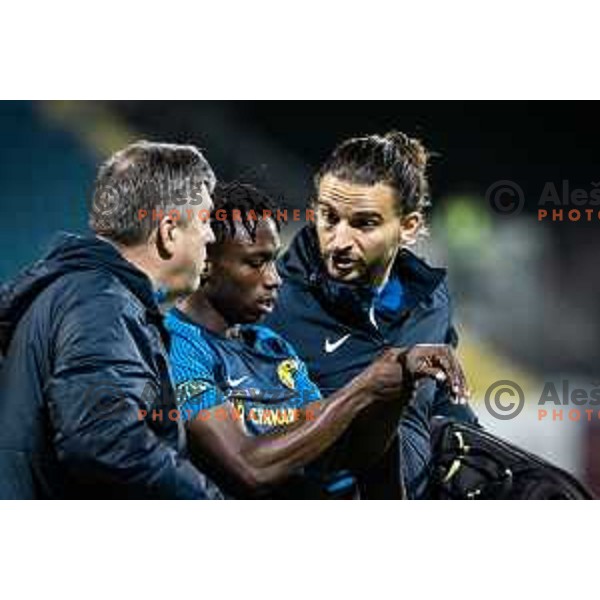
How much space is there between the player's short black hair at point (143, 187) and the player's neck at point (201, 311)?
243mm

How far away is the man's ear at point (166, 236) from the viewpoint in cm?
276

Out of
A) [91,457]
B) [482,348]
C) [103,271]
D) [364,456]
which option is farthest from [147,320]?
[482,348]

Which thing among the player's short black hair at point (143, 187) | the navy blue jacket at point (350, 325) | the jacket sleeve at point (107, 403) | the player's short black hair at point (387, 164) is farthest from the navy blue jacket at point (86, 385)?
the player's short black hair at point (387, 164)

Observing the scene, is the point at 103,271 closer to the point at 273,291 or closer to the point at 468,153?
the point at 273,291

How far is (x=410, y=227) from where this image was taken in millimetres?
3262

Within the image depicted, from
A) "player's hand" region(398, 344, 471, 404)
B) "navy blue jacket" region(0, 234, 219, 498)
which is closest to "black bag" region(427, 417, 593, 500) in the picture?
"player's hand" region(398, 344, 471, 404)

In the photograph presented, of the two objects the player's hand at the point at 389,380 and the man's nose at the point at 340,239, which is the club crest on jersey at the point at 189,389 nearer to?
the player's hand at the point at 389,380

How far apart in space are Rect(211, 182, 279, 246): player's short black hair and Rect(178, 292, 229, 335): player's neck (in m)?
0.16

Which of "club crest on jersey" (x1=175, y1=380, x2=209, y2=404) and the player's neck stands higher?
the player's neck

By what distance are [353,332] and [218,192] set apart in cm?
55

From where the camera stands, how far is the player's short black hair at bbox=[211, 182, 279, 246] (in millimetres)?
2965

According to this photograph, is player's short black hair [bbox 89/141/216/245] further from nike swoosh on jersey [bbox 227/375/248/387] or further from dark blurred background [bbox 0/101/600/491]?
nike swoosh on jersey [bbox 227/375/248/387]

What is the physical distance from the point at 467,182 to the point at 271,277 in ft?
2.28

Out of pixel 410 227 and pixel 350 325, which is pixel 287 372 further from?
pixel 410 227
